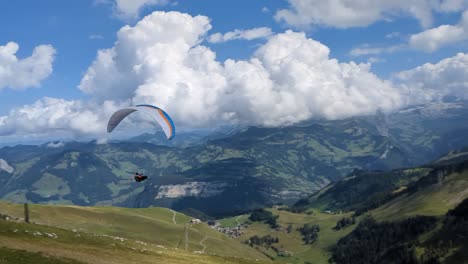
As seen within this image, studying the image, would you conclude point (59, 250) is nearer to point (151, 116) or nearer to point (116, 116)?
point (151, 116)

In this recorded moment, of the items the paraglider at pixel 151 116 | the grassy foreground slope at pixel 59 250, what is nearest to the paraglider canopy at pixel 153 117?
the paraglider at pixel 151 116

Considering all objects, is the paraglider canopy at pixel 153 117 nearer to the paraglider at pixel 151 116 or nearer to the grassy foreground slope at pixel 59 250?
the paraglider at pixel 151 116

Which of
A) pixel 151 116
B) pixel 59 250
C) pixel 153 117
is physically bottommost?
pixel 59 250

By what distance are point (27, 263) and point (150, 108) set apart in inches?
1346

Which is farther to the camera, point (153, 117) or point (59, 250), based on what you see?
point (153, 117)

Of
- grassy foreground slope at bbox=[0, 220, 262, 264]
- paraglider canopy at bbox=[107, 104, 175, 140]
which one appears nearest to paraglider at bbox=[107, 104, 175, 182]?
paraglider canopy at bbox=[107, 104, 175, 140]

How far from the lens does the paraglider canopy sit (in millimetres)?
74500

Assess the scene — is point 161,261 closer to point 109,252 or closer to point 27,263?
point 109,252

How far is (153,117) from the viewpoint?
74.3 meters

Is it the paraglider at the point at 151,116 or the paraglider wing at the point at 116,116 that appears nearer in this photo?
the paraglider at the point at 151,116

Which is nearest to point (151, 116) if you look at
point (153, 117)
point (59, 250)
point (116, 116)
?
point (153, 117)

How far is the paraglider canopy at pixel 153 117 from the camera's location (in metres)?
74.5

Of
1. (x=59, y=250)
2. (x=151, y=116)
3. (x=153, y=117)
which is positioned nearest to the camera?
(x=59, y=250)

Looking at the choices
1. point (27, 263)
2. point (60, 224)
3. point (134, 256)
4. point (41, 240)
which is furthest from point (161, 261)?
point (60, 224)
